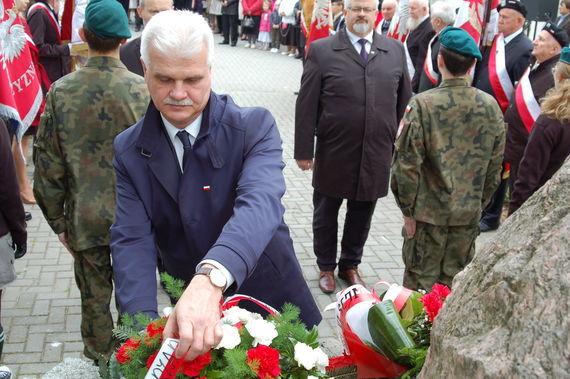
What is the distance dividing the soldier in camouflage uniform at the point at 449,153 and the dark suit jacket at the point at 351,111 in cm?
62

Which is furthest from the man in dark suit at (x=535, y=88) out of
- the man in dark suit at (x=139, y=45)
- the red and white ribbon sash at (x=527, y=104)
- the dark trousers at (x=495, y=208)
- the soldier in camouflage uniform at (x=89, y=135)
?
the soldier in camouflage uniform at (x=89, y=135)

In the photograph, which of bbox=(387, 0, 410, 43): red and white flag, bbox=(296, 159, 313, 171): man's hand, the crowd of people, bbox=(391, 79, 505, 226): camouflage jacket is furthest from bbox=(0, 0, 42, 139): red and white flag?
bbox=(387, 0, 410, 43): red and white flag

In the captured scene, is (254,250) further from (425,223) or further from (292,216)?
(292,216)

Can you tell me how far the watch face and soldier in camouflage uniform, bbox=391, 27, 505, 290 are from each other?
279 centimetres

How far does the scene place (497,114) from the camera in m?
4.05

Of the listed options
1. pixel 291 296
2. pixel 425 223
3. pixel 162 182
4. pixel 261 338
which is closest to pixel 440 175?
pixel 425 223

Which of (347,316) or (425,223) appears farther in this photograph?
(425,223)

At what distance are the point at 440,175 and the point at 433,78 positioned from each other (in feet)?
11.7

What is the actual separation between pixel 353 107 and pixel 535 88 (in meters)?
2.15

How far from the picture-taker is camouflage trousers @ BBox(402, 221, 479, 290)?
4289mm

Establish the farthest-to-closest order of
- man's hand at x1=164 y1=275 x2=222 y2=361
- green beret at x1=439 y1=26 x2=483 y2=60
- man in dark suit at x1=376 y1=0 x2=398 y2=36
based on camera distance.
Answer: man in dark suit at x1=376 y1=0 x2=398 y2=36 → green beret at x1=439 y1=26 x2=483 y2=60 → man's hand at x1=164 y1=275 x2=222 y2=361

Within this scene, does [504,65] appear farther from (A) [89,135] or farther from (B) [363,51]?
(A) [89,135]

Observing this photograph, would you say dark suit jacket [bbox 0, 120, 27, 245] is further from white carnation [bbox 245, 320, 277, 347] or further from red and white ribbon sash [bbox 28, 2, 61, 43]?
red and white ribbon sash [bbox 28, 2, 61, 43]

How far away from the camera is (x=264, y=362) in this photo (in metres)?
1.32
